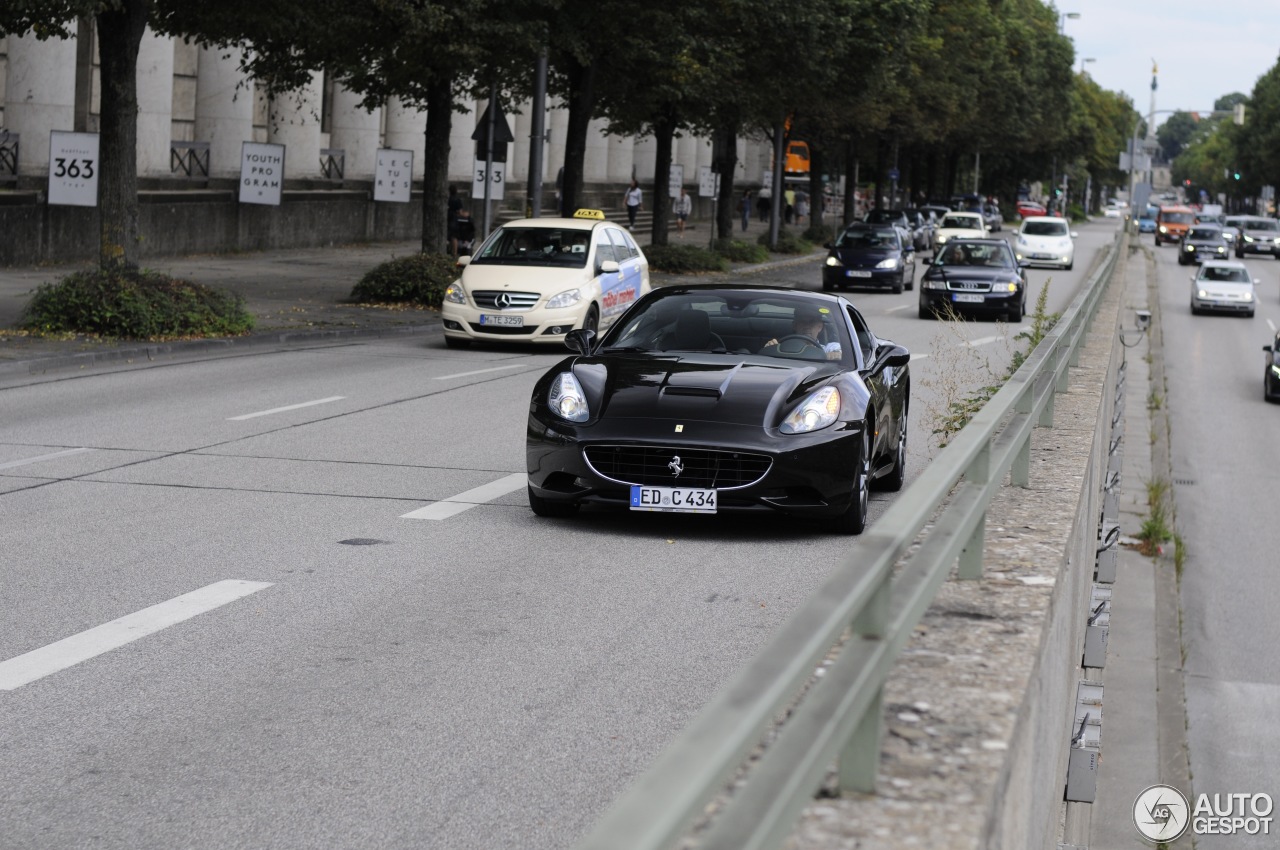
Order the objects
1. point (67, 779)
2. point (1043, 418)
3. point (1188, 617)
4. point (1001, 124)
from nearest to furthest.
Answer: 1. point (67, 779)
2. point (1043, 418)
3. point (1188, 617)
4. point (1001, 124)

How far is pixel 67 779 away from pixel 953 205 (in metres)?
96.2

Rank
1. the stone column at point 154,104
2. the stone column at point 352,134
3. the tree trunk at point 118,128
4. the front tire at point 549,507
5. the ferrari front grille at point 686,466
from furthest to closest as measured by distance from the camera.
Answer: the stone column at point 352,134 < the stone column at point 154,104 < the tree trunk at point 118,128 < the front tire at point 549,507 < the ferrari front grille at point 686,466

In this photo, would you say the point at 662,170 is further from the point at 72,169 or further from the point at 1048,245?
the point at 1048,245

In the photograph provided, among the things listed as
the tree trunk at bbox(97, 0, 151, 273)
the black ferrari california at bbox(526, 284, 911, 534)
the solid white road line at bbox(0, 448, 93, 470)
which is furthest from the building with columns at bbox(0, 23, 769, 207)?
the black ferrari california at bbox(526, 284, 911, 534)

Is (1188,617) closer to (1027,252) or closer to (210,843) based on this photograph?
(210,843)

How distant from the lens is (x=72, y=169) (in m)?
30.0

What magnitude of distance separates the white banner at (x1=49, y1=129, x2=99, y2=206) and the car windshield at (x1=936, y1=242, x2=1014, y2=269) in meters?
15.2

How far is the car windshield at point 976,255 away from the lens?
3359 centimetres

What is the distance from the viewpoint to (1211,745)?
485 inches

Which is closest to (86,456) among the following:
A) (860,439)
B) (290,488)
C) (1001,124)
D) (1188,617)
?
(290,488)

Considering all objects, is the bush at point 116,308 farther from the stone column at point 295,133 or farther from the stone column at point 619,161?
the stone column at point 619,161
